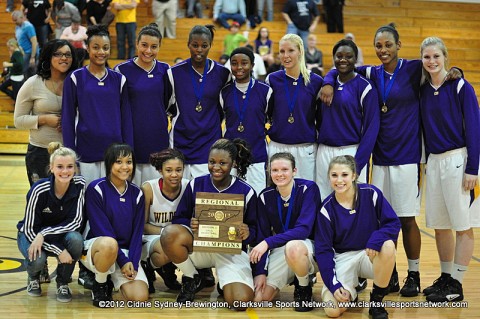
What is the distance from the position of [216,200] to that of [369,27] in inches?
509

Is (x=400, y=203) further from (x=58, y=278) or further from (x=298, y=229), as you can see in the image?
(x=58, y=278)

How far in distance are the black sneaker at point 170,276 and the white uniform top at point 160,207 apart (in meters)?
0.31

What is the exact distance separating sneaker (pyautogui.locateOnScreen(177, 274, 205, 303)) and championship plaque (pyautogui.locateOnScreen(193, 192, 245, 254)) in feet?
0.88

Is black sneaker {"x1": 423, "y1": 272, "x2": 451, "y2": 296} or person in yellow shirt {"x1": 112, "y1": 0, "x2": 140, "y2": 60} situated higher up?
person in yellow shirt {"x1": 112, "y1": 0, "x2": 140, "y2": 60}

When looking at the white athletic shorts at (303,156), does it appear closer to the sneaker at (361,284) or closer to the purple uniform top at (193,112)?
the purple uniform top at (193,112)

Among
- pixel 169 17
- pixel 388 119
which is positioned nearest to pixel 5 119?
pixel 169 17

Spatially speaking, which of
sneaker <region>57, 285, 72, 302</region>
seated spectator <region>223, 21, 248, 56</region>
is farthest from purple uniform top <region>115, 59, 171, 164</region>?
seated spectator <region>223, 21, 248, 56</region>

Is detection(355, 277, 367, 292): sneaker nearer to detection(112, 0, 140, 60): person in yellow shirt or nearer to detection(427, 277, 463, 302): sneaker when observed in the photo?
detection(427, 277, 463, 302): sneaker

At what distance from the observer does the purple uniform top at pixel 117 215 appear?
5.15 metres

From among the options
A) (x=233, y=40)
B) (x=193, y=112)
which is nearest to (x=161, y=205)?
(x=193, y=112)

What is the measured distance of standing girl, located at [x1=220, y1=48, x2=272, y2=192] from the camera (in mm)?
5617

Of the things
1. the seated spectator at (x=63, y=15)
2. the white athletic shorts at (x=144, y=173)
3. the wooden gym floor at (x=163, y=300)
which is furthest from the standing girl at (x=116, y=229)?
the seated spectator at (x=63, y=15)

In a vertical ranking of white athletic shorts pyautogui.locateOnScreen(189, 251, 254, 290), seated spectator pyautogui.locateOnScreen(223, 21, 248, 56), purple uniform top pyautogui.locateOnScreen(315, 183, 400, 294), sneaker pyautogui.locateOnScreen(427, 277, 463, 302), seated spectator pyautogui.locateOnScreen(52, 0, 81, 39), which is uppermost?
seated spectator pyautogui.locateOnScreen(52, 0, 81, 39)

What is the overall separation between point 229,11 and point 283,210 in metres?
10.9
